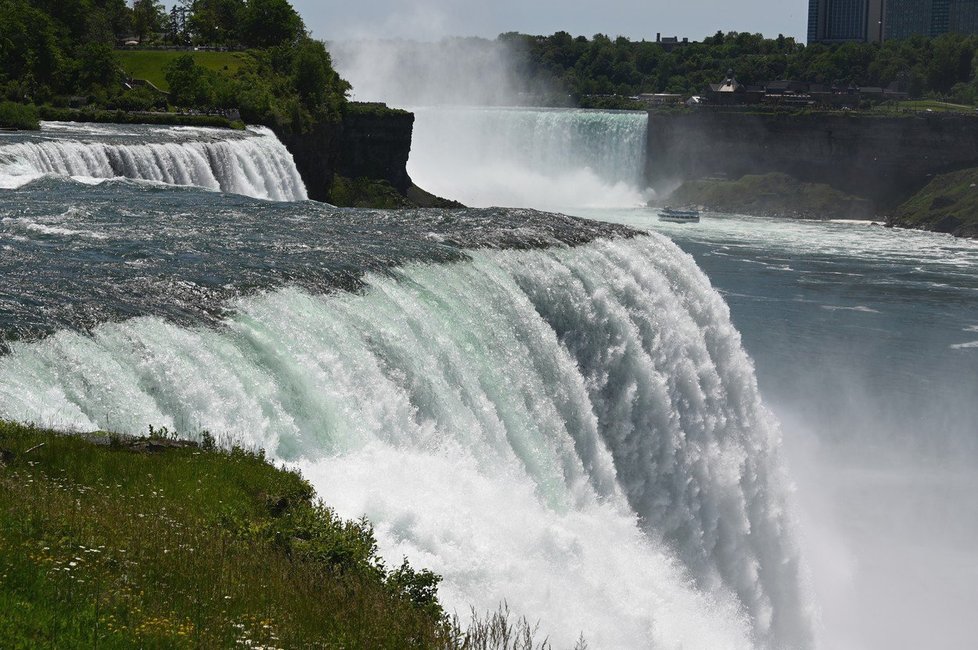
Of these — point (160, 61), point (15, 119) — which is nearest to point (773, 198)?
point (160, 61)

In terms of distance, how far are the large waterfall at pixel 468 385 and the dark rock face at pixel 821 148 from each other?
71.2 metres

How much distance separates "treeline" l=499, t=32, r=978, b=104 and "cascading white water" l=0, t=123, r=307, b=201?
106m

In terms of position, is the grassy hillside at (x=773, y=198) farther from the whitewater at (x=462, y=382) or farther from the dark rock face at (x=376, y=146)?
the whitewater at (x=462, y=382)

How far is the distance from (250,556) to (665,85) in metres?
149

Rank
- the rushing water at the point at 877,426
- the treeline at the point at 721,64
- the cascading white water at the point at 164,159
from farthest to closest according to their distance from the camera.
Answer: the treeline at the point at 721,64
the cascading white water at the point at 164,159
the rushing water at the point at 877,426

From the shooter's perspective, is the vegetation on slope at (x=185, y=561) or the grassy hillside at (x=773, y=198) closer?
the vegetation on slope at (x=185, y=561)

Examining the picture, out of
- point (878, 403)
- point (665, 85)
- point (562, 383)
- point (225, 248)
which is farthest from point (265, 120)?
point (665, 85)

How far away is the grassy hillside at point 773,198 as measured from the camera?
3600 inches

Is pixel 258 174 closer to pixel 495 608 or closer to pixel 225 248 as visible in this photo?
pixel 225 248

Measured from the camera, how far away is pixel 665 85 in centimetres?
15400

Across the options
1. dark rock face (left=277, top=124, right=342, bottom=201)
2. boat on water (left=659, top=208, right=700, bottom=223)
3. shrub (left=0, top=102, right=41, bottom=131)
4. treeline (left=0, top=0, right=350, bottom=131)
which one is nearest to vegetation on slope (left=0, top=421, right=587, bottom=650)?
shrub (left=0, top=102, right=41, bottom=131)

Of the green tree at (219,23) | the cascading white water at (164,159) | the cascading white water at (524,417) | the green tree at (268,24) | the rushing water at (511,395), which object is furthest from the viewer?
the green tree at (219,23)

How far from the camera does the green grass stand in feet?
208

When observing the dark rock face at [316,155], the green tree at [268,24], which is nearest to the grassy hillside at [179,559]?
the dark rock face at [316,155]
